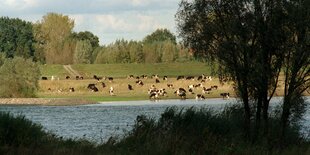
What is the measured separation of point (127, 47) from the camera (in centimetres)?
18100

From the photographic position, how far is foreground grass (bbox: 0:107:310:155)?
21406mm

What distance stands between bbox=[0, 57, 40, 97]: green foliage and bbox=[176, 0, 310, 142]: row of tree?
243 ft

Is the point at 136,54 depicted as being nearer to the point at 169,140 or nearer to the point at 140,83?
the point at 140,83

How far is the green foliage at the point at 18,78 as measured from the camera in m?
98.9

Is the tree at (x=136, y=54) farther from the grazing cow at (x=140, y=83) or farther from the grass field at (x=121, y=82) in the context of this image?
the grazing cow at (x=140, y=83)

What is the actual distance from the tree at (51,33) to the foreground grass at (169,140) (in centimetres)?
15946

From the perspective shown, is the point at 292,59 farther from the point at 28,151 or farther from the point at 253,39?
the point at 28,151

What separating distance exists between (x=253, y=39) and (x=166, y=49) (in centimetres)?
15352

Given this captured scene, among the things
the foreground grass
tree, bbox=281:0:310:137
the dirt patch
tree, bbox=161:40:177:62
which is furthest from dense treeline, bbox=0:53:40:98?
tree, bbox=161:40:177:62

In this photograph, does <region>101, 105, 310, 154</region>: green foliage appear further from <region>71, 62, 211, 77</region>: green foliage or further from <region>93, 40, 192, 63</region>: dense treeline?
<region>93, 40, 192, 63</region>: dense treeline

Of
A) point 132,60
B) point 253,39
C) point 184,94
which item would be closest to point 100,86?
point 184,94

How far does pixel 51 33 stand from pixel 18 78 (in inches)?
3777

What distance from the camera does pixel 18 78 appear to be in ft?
324

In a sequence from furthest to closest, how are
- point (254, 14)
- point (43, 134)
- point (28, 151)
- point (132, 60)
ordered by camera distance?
point (132, 60), point (254, 14), point (43, 134), point (28, 151)
